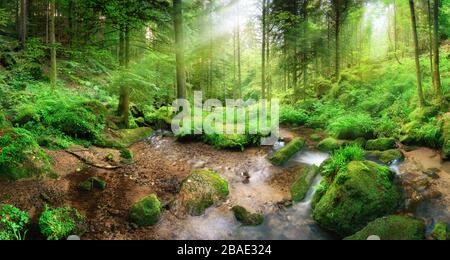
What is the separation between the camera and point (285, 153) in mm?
11195

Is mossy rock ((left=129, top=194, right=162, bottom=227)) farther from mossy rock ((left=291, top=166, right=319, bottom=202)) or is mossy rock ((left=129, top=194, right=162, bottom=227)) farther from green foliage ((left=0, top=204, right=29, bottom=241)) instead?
mossy rock ((left=291, top=166, right=319, bottom=202))

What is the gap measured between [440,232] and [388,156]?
420 centimetres

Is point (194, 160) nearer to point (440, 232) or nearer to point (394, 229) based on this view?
point (394, 229)

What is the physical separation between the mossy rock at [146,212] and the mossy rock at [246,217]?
2.00 metres

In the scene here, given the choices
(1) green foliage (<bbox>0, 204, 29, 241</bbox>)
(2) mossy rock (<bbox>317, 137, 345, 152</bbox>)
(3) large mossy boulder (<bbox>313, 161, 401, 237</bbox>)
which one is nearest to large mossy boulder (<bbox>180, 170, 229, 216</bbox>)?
(3) large mossy boulder (<bbox>313, 161, 401, 237</bbox>)

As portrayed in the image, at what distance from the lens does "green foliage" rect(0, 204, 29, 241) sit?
531 centimetres

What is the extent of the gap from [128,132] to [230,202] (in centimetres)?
682

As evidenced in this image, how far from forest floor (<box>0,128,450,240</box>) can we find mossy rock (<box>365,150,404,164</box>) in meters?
0.28

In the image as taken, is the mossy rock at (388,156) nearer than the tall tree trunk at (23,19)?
Yes

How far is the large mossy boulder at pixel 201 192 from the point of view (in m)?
7.68

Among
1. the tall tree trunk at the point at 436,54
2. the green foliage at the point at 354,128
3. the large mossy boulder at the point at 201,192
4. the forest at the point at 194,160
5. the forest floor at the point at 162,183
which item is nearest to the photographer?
the forest floor at the point at 162,183

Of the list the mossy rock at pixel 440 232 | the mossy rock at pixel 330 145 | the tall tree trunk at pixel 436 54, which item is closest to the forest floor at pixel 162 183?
the mossy rock at pixel 440 232

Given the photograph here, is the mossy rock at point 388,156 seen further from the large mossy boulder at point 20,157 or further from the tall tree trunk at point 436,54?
the large mossy boulder at point 20,157
